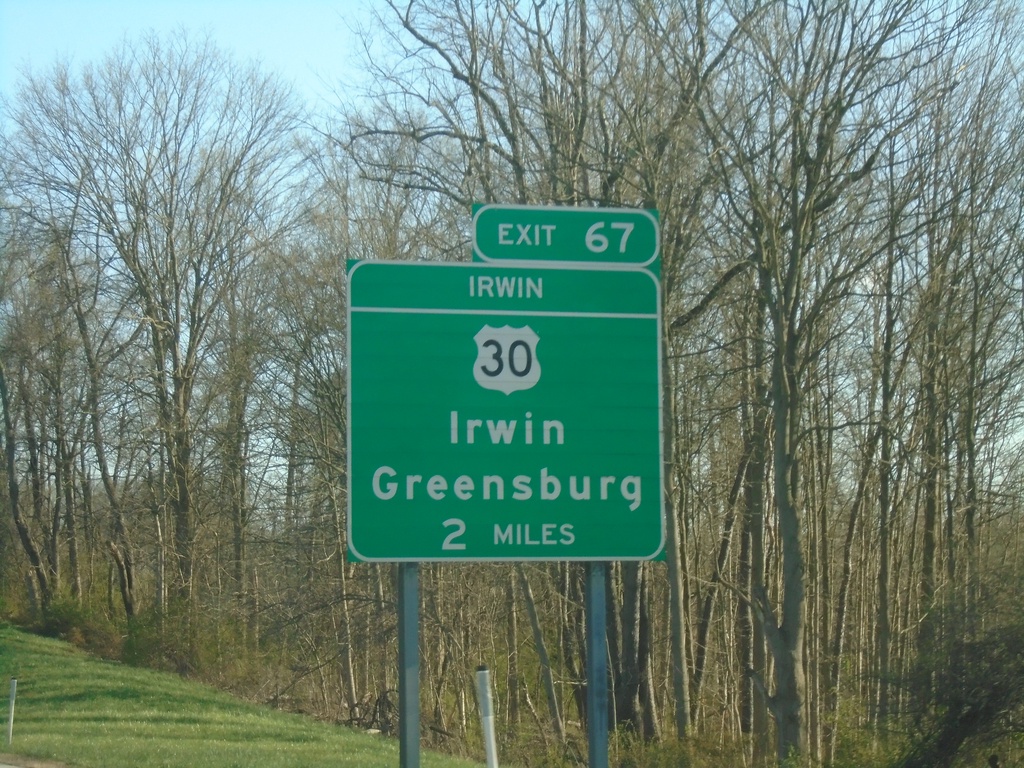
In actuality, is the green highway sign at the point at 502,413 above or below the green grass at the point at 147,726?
above

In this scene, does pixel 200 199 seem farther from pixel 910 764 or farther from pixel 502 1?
pixel 910 764

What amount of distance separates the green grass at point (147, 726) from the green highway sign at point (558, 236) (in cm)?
950

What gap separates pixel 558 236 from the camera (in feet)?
20.4

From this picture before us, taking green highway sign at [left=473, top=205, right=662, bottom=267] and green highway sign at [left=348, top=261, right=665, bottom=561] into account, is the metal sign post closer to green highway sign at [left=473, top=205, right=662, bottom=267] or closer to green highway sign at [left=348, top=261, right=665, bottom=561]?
green highway sign at [left=348, top=261, right=665, bottom=561]

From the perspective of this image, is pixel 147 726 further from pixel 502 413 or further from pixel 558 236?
pixel 558 236

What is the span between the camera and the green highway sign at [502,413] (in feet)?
19.5

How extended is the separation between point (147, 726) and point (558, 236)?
17240mm

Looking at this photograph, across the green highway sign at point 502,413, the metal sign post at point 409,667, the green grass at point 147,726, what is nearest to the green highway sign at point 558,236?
the green highway sign at point 502,413

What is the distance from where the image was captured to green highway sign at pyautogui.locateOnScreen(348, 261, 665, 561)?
19.5ft

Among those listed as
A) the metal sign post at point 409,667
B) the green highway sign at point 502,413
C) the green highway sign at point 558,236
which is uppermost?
the green highway sign at point 558,236

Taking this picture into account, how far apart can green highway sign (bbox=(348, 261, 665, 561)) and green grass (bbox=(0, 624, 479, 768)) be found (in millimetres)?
8935

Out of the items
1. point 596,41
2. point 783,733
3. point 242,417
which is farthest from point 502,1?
point 242,417

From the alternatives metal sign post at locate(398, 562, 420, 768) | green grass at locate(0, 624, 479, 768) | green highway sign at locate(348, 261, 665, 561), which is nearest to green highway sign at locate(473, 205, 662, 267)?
green highway sign at locate(348, 261, 665, 561)

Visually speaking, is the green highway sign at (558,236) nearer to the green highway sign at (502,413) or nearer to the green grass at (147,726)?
the green highway sign at (502,413)
